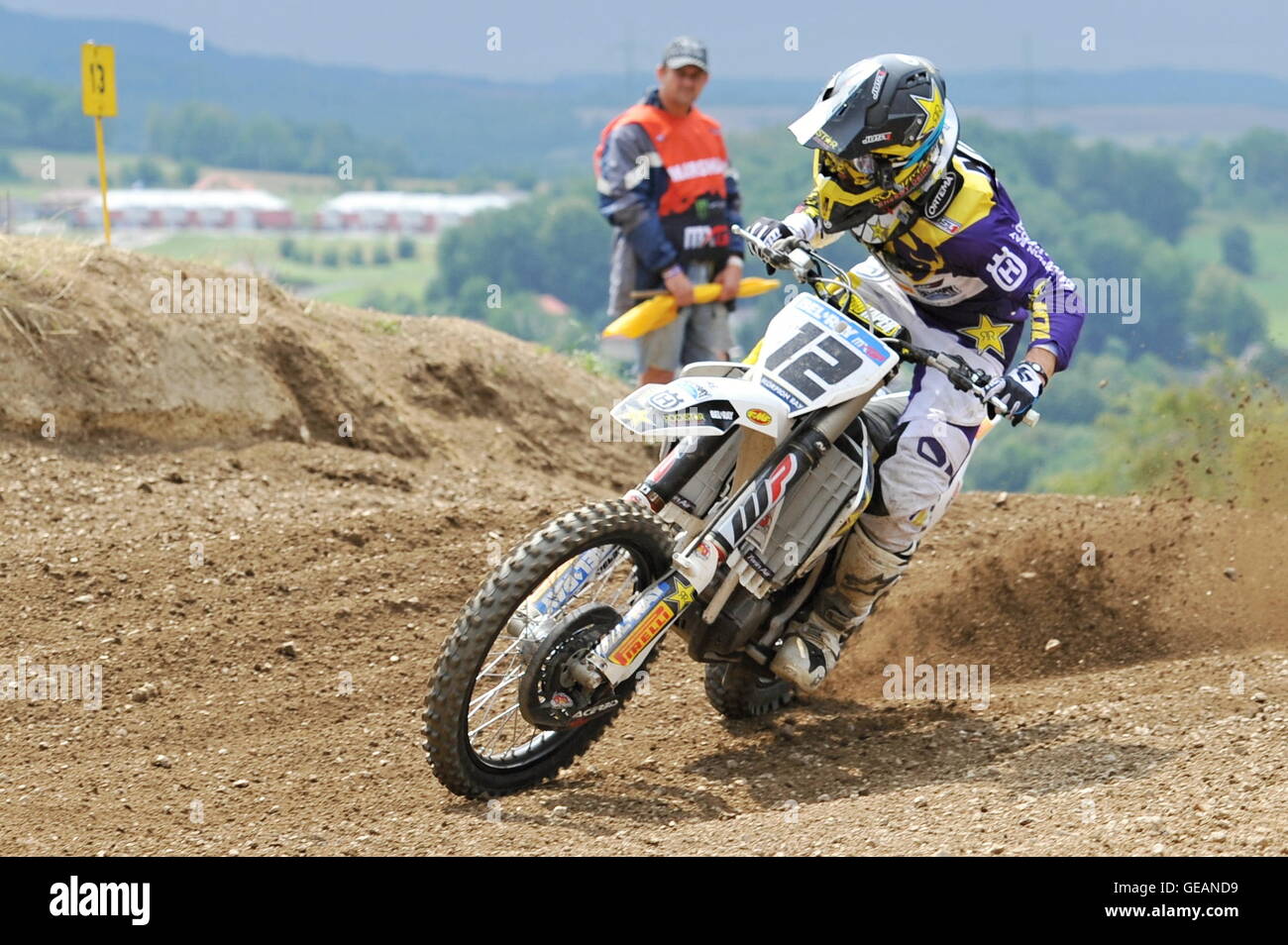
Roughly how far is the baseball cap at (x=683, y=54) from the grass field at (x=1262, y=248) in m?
58.1

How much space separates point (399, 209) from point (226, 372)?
7859 cm

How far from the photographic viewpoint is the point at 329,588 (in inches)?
266

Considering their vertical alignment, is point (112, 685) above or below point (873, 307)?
below

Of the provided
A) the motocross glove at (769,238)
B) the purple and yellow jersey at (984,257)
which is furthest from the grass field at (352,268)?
the purple and yellow jersey at (984,257)

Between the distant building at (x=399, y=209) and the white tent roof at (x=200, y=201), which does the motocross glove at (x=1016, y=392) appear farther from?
the distant building at (x=399, y=209)

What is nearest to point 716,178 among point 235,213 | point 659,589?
point 659,589

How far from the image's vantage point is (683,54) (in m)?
9.85

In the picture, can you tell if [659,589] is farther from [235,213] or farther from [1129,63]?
[1129,63]

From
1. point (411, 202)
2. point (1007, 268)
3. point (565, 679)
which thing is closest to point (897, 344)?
point (1007, 268)

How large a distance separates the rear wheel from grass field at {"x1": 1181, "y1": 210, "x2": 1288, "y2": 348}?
203 feet

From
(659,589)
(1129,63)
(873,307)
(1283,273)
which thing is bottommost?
(1283,273)

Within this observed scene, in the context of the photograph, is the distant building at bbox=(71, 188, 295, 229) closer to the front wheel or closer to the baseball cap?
the baseball cap

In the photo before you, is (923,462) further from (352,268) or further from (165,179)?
(165,179)

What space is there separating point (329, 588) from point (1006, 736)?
10.3ft
